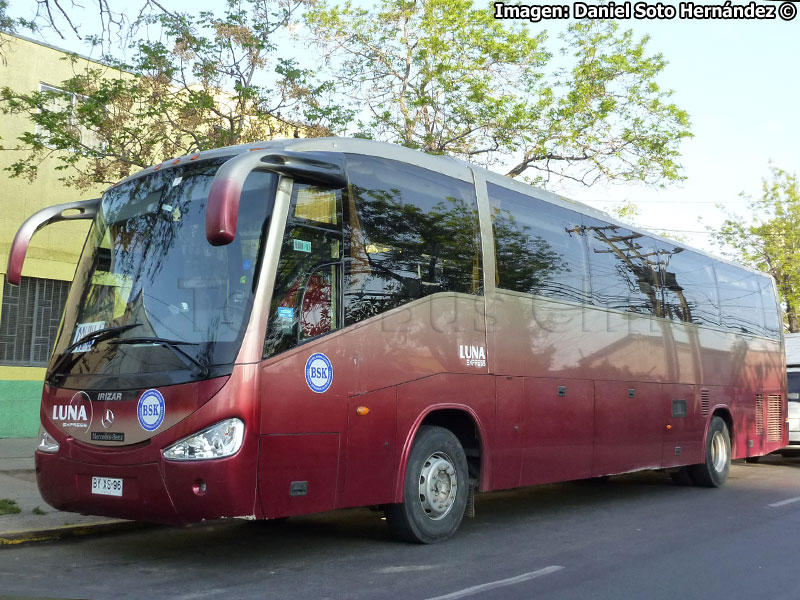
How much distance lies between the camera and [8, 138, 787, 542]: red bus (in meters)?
6.07

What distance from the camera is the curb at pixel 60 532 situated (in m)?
7.51

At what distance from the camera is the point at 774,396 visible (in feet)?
50.2

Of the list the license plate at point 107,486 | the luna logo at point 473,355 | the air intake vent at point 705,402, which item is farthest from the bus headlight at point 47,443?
the air intake vent at point 705,402

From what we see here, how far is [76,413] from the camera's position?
21.5 feet

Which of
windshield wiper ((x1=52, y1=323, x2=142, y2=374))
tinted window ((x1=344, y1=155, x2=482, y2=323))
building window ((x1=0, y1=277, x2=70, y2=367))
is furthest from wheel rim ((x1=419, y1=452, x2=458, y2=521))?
building window ((x1=0, y1=277, x2=70, y2=367))

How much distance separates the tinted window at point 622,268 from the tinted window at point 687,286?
28cm

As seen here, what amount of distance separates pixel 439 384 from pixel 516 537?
1.79 m

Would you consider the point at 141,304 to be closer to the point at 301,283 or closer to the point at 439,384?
the point at 301,283

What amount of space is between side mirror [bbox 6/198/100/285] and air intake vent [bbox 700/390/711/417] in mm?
9145

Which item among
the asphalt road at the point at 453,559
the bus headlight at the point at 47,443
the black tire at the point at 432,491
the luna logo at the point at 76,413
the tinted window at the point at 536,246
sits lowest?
the asphalt road at the point at 453,559

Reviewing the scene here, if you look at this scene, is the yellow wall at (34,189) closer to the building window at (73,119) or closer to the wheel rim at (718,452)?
the building window at (73,119)

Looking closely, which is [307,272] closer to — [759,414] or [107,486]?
[107,486]

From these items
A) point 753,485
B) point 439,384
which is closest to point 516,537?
point 439,384

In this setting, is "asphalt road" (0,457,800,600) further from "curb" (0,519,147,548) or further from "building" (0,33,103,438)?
"building" (0,33,103,438)
